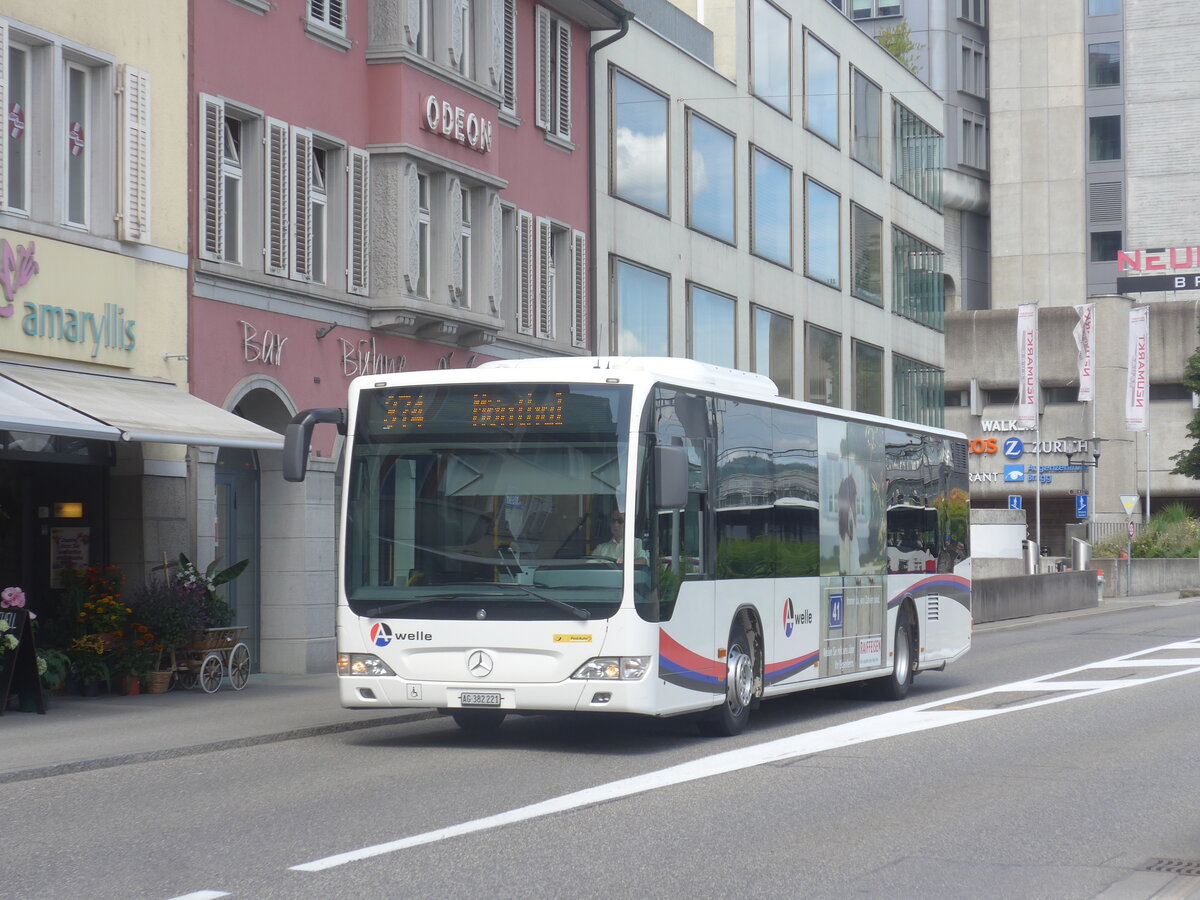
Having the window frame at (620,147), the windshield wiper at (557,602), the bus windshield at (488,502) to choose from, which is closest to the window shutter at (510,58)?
the window frame at (620,147)

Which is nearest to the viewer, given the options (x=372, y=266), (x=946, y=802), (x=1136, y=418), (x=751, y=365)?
(x=946, y=802)

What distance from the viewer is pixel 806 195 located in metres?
38.9

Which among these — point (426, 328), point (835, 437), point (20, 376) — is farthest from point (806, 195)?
point (20, 376)

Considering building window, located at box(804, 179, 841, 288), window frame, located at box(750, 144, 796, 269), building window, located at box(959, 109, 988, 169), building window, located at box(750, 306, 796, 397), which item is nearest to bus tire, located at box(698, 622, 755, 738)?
building window, located at box(750, 306, 796, 397)

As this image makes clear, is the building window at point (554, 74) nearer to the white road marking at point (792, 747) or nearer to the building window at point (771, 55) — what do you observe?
the building window at point (771, 55)

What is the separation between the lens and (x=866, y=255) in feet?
140

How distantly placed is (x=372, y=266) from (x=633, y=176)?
9430 millimetres

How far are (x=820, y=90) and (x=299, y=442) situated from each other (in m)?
29.1

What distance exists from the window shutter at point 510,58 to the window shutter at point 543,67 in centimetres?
92

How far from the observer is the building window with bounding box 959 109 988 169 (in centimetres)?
8000

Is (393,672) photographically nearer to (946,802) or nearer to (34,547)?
(946,802)

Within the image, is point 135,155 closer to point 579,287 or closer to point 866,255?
point 579,287

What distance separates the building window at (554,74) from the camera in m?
27.4

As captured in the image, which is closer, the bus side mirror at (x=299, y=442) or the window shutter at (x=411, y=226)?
the bus side mirror at (x=299, y=442)
